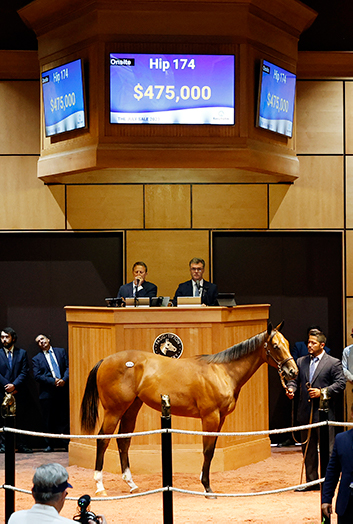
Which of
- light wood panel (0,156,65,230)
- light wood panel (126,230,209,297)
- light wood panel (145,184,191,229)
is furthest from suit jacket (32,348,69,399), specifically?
light wood panel (145,184,191,229)

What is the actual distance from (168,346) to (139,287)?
1.48 metres

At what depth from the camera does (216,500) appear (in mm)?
6570

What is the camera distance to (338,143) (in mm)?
10172

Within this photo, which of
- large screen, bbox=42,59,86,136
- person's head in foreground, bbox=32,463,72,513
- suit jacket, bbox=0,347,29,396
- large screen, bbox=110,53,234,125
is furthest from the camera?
suit jacket, bbox=0,347,29,396

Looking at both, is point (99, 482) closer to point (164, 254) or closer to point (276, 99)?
point (164, 254)

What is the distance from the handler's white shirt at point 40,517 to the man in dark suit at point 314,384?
4.13 metres

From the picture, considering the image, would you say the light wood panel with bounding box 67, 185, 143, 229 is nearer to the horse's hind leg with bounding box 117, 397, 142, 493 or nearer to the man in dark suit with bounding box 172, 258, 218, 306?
the man in dark suit with bounding box 172, 258, 218, 306

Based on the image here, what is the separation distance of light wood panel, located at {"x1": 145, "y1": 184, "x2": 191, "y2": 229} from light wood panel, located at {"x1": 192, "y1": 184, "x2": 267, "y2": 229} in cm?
17

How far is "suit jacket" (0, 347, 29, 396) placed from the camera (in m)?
9.31

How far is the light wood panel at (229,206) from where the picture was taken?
1006 centimetres

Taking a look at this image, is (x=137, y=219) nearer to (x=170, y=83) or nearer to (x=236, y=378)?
(x=170, y=83)

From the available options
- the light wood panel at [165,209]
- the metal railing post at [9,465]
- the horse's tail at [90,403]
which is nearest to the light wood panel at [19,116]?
the light wood panel at [165,209]

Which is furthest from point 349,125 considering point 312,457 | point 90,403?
point 90,403

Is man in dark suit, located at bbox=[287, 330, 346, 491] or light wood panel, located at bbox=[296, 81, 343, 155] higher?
light wood panel, located at bbox=[296, 81, 343, 155]
